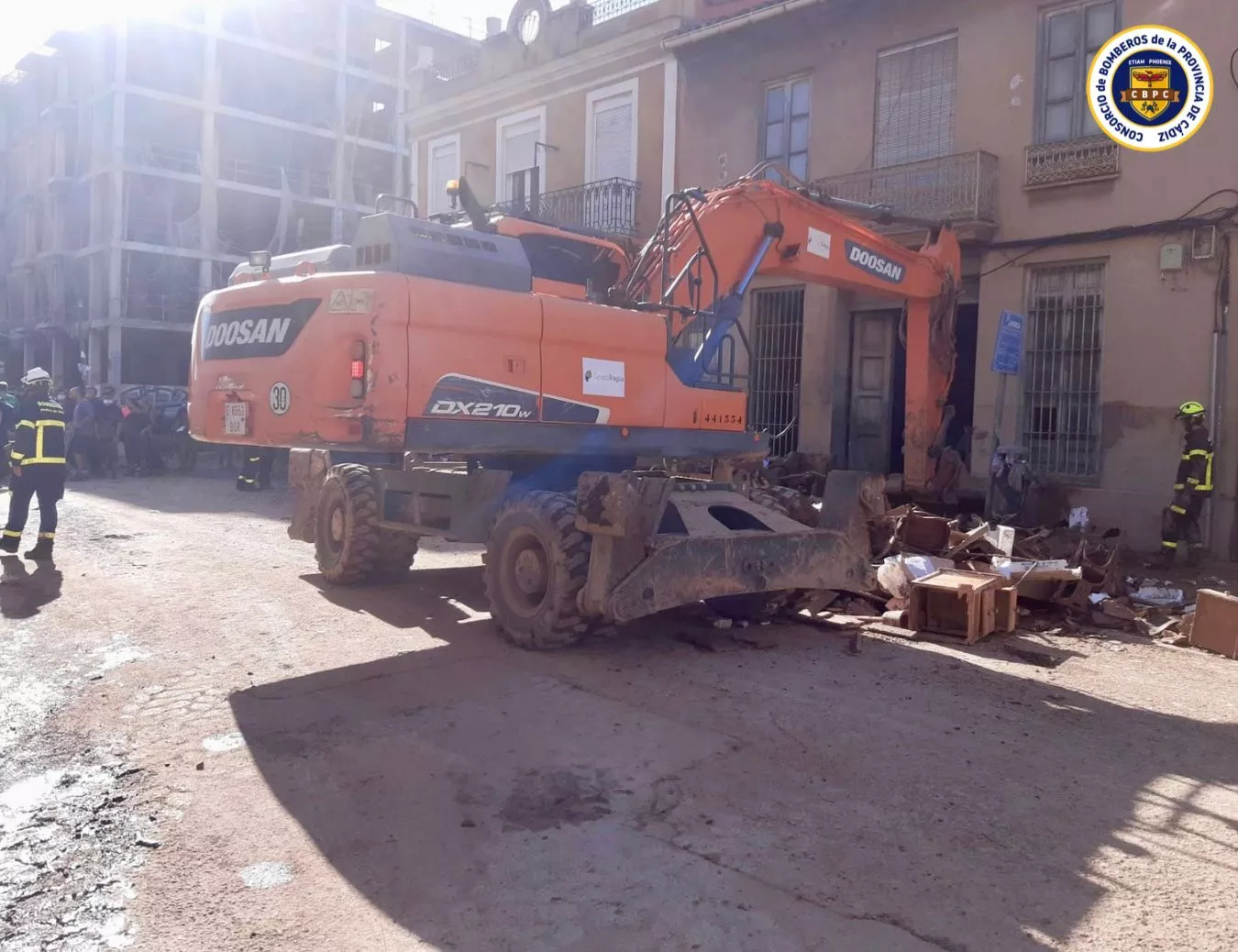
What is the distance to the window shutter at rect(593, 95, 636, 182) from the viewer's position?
1792 centimetres

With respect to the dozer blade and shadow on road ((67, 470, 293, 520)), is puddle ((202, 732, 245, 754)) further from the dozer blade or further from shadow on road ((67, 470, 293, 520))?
shadow on road ((67, 470, 293, 520))

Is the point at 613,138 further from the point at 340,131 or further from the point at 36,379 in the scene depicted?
the point at 340,131

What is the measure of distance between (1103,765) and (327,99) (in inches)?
1712

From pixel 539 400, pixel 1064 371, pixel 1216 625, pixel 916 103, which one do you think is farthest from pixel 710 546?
pixel 916 103

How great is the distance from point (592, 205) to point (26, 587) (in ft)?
38.7

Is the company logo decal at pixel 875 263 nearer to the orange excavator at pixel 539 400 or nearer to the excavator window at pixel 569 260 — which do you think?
the orange excavator at pixel 539 400

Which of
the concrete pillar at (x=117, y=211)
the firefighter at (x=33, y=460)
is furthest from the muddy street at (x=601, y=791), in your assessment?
the concrete pillar at (x=117, y=211)

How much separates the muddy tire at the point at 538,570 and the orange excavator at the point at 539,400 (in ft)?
0.06

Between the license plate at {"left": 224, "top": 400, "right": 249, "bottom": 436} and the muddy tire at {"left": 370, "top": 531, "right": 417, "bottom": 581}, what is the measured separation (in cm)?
207

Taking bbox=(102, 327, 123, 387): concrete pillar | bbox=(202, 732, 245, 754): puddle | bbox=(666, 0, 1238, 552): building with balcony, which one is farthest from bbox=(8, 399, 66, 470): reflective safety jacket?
bbox=(102, 327, 123, 387): concrete pillar

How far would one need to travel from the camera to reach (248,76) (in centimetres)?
4091

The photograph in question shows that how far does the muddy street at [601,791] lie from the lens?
3.37 metres

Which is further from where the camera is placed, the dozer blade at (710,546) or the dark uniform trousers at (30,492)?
the dark uniform trousers at (30,492)

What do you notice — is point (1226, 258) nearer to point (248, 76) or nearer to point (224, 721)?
point (224, 721)
